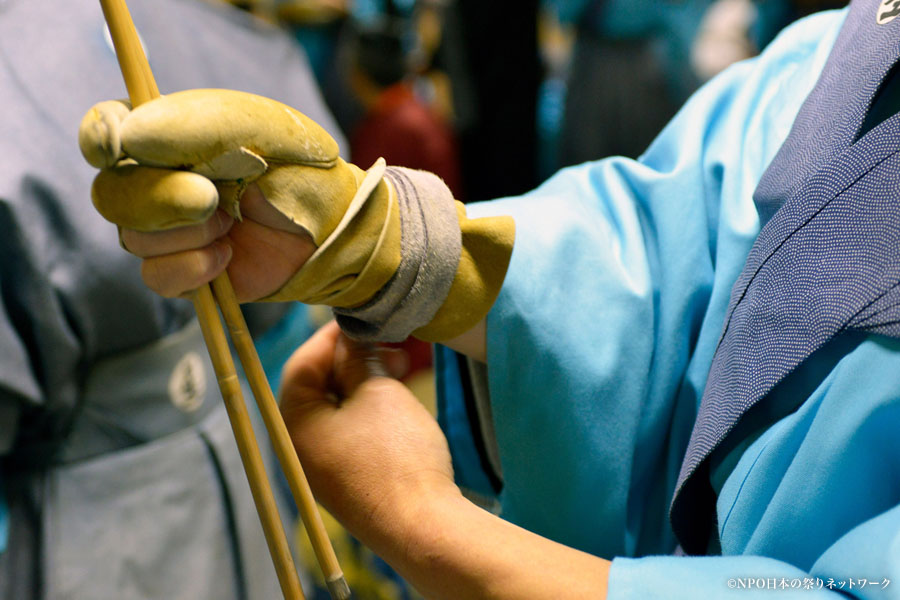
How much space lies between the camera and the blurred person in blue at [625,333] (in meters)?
0.34

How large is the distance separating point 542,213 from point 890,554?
258 mm

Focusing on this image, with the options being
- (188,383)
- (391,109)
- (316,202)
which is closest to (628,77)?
(391,109)

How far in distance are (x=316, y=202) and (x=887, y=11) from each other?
312 millimetres

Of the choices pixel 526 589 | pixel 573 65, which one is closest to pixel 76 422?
pixel 526 589

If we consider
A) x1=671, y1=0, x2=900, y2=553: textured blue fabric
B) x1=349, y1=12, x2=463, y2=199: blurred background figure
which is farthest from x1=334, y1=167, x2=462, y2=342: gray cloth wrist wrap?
x1=349, y1=12, x2=463, y2=199: blurred background figure

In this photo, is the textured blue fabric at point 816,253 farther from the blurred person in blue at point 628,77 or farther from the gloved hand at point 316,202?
the blurred person in blue at point 628,77

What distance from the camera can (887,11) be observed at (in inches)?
15.9

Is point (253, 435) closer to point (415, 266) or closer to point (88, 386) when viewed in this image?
point (415, 266)

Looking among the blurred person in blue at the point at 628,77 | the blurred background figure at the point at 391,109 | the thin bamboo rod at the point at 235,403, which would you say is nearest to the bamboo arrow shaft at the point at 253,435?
the thin bamboo rod at the point at 235,403

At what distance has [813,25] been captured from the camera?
525mm

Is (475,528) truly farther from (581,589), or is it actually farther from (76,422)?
(76,422)

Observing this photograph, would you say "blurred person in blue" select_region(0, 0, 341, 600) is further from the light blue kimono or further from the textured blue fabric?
the textured blue fabric

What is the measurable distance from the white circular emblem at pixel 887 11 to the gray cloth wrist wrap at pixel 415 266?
0.80 ft

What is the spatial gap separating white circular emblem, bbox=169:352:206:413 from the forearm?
308mm
